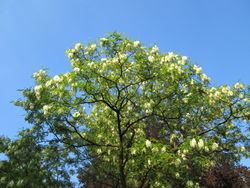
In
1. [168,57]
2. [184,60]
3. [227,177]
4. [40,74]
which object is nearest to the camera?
[168,57]

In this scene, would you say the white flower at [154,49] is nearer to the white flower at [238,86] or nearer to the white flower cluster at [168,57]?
the white flower cluster at [168,57]

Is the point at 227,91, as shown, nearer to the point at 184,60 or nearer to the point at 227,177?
the point at 184,60

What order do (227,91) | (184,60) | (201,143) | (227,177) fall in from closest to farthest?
(201,143) < (184,60) < (227,91) < (227,177)

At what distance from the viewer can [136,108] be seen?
14.2m

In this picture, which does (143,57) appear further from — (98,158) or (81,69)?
(98,158)

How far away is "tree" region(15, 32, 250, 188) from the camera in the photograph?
1138 cm

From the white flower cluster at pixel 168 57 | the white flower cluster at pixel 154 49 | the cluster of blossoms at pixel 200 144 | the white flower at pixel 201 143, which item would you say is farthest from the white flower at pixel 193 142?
the white flower cluster at pixel 154 49

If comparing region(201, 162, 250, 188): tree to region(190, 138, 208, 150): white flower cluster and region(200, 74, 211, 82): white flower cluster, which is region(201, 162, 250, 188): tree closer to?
region(200, 74, 211, 82): white flower cluster

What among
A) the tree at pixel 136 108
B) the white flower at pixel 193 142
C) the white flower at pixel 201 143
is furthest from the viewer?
the tree at pixel 136 108

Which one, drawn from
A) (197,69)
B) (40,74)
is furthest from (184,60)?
(40,74)

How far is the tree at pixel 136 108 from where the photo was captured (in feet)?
37.3

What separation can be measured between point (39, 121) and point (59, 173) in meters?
3.71

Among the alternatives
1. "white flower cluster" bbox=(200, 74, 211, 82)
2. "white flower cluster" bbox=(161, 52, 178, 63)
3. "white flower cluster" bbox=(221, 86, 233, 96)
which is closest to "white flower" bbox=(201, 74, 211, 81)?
"white flower cluster" bbox=(200, 74, 211, 82)

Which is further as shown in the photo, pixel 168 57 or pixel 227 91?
pixel 227 91
